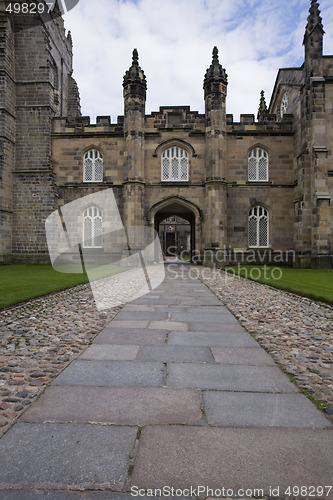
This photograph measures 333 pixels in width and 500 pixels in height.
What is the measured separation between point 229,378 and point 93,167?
64.9 feet

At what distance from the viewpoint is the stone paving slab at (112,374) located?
3.04m

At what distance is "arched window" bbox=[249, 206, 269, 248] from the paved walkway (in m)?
17.7

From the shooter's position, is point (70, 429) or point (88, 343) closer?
point (70, 429)

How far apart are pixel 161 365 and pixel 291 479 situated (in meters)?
1.93

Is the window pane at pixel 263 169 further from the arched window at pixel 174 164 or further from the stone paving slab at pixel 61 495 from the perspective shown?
the stone paving slab at pixel 61 495

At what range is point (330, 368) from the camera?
11.3 ft

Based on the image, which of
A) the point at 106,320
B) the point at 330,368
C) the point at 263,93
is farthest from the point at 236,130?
the point at 330,368

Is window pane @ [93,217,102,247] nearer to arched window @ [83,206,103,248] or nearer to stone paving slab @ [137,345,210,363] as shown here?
arched window @ [83,206,103,248]

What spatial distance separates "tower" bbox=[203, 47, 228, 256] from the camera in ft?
64.2

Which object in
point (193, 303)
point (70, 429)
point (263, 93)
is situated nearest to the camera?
point (70, 429)

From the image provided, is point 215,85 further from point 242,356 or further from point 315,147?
point 242,356

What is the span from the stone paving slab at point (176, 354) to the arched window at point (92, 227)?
17580 mm

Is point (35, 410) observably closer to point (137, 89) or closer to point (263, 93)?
point (137, 89)

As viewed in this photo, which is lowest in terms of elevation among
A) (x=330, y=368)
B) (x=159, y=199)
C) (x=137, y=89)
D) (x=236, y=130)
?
(x=330, y=368)
